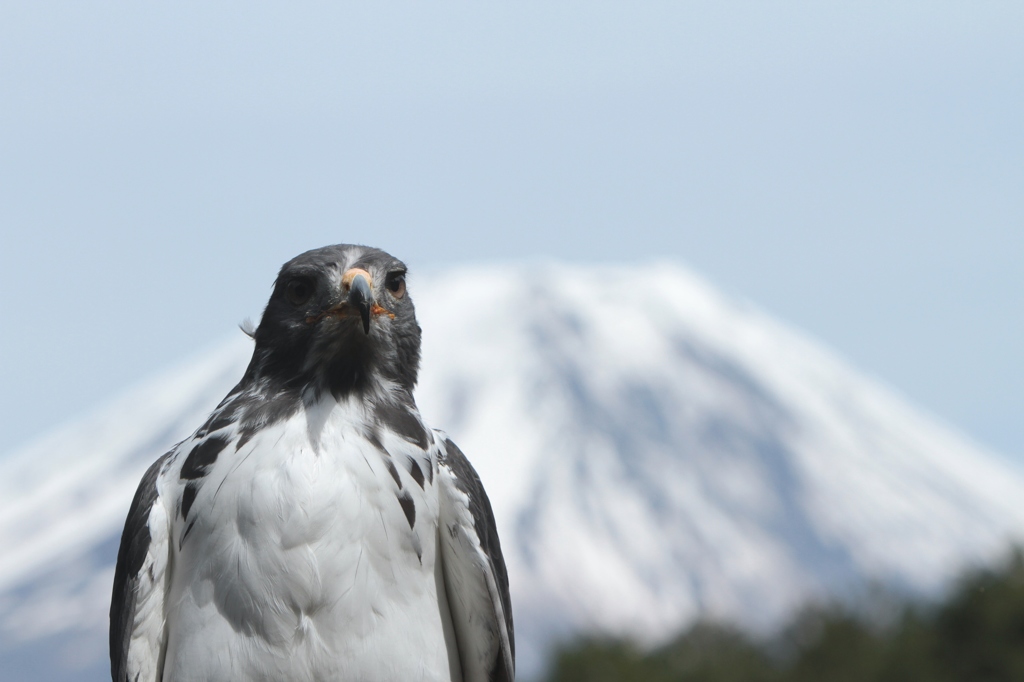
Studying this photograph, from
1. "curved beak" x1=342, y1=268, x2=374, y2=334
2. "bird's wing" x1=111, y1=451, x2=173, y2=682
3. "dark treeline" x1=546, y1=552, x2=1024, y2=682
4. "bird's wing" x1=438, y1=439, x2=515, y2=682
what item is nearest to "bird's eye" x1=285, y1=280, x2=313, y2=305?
"curved beak" x1=342, y1=268, x2=374, y2=334

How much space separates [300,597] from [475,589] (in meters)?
0.94

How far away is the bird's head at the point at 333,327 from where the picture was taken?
565 centimetres

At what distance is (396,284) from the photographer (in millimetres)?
5969

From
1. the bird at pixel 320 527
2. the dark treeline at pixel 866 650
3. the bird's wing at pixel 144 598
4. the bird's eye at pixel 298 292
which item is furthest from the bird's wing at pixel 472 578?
the dark treeline at pixel 866 650

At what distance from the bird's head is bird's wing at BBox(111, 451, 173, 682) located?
86 centimetres

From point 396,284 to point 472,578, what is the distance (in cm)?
149

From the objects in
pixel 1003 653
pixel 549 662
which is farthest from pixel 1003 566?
pixel 549 662

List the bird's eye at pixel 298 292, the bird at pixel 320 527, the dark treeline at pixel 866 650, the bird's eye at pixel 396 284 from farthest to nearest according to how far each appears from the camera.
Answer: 1. the dark treeline at pixel 866 650
2. the bird's eye at pixel 396 284
3. the bird's eye at pixel 298 292
4. the bird at pixel 320 527

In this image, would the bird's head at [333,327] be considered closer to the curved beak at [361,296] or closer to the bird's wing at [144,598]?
the curved beak at [361,296]

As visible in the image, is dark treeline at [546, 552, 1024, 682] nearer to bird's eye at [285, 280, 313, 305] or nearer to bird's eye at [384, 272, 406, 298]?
bird's eye at [384, 272, 406, 298]

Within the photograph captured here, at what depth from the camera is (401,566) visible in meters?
5.37

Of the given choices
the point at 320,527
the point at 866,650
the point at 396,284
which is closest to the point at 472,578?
the point at 320,527

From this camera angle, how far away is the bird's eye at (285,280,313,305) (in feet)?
18.9

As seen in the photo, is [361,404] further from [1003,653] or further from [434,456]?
[1003,653]
